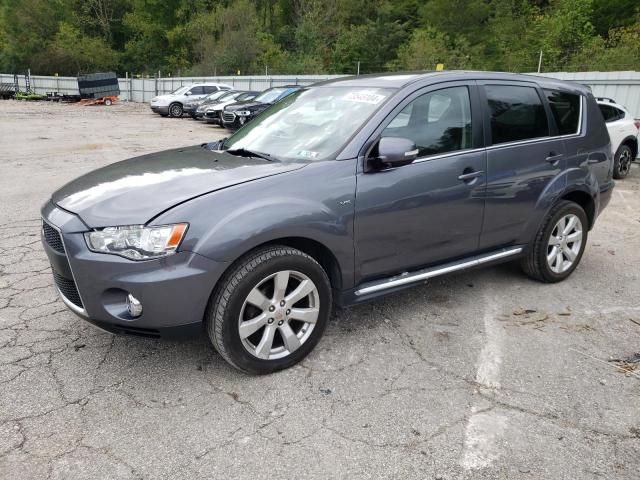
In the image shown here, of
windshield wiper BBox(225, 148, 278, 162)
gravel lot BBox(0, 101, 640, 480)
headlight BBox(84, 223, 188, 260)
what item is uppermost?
windshield wiper BBox(225, 148, 278, 162)

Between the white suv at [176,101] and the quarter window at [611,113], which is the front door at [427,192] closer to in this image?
the quarter window at [611,113]

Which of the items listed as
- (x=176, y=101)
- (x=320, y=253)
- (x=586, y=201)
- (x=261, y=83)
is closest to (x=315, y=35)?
(x=261, y=83)

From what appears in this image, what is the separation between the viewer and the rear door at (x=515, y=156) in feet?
13.0

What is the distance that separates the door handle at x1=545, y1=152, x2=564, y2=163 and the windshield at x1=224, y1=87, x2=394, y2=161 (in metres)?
1.58

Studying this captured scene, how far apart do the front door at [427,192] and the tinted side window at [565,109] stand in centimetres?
102

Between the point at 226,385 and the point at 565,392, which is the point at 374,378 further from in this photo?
the point at 565,392

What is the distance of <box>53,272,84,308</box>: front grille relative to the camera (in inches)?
116

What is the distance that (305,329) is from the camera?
3230 mm

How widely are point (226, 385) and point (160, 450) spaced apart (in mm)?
603

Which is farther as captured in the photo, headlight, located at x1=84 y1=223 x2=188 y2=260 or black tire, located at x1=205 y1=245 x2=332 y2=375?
black tire, located at x1=205 y1=245 x2=332 y2=375

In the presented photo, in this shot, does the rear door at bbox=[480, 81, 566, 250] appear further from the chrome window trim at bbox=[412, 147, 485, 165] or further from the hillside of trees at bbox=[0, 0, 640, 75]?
the hillside of trees at bbox=[0, 0, 640, 75]

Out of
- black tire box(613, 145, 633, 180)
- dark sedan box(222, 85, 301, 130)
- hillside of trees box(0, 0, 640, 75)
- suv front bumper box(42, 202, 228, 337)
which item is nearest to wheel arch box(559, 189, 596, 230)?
suv front bumper box(42, 202, 228, 337)

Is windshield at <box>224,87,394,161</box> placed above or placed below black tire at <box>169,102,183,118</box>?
above

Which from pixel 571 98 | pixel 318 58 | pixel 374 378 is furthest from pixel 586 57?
pixel 318 58
